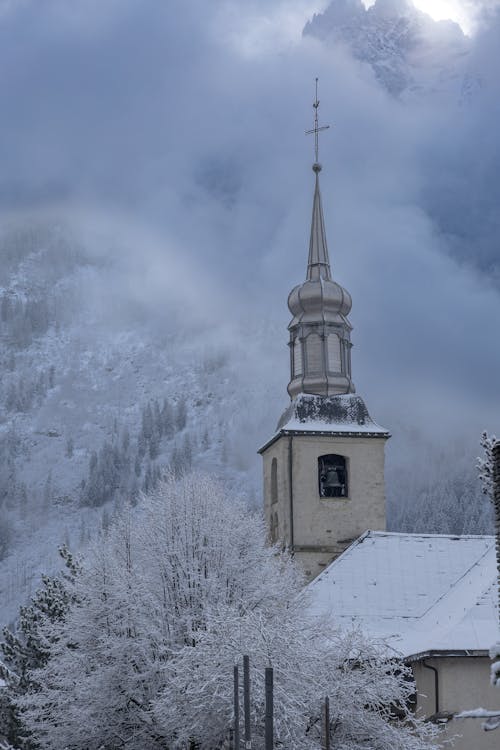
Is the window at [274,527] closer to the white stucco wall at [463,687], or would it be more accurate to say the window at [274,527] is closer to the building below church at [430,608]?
the building below church at [430,608]

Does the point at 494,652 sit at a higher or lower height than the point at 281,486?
lower

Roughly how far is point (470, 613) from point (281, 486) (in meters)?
11.8

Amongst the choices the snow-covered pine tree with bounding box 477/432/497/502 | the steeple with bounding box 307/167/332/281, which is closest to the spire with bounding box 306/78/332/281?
the steeple with bounding box 307/167/332/281

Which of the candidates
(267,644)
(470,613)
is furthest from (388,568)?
(267,644)

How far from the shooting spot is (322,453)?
46.2 metres

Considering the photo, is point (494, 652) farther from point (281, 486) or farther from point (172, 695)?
point (281, 486)

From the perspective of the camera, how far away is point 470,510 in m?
143

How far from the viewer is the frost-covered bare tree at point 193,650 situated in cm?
2903

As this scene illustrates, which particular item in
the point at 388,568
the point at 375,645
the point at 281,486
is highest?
the point at 281,486

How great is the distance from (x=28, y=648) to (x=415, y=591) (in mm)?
12602

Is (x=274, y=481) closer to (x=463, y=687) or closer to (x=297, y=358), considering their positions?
(x=297, y=358)

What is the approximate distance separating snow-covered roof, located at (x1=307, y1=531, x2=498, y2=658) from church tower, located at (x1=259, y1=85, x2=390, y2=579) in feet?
9.60

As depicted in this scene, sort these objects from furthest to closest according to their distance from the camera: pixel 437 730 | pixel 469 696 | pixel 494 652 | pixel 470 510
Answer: pixel 470 510, pixel 469 696, pixel 437 730, pixel 494 652

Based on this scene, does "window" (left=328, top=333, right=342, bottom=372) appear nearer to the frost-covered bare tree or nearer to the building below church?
the building below church
